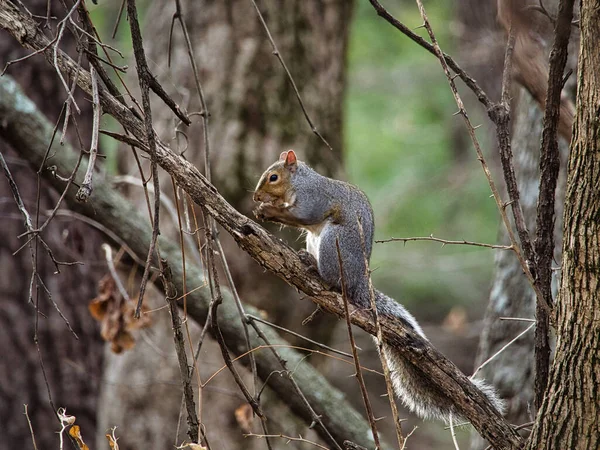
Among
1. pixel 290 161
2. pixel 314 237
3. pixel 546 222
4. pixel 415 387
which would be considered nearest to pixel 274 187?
pixel 290 161

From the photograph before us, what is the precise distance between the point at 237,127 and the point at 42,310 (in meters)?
1.52

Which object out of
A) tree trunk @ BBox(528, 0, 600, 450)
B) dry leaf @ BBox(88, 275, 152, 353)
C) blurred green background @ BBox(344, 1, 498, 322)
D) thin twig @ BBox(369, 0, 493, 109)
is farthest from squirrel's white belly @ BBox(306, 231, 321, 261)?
blurred green background @ BBox(344, 1, 498, 322)

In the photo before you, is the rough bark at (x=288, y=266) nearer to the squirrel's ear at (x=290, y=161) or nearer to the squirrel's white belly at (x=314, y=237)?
the squirrel's white belly at (x=314, y=237)

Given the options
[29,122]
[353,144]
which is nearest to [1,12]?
[29,122]

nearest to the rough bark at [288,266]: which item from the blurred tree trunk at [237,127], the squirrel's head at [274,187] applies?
the squirrel's head at [274,187]

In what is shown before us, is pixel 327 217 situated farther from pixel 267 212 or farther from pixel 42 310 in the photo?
pixel 42 310

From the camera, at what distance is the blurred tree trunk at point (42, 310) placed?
4336 millimetres

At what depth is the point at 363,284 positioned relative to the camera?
9.25 feet

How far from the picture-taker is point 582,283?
172 cm

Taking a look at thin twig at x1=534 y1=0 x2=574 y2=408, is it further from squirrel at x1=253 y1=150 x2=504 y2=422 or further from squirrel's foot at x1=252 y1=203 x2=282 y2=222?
squirrel's foot at x1=252 y1=203 x2=282 y2=222

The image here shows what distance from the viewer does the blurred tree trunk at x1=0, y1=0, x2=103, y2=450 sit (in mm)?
4336

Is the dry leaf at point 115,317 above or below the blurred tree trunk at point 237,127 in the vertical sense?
below

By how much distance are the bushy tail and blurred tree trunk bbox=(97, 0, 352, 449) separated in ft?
5.44

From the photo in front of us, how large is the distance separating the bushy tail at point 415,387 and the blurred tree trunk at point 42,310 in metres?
2.31
